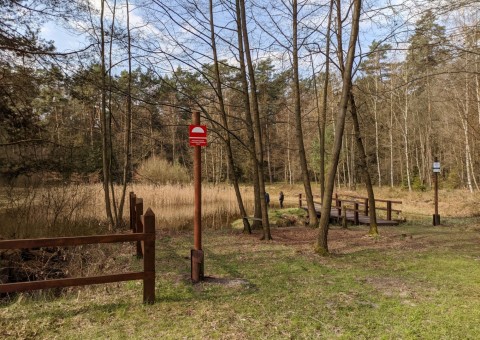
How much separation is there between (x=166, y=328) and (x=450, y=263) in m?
4.94

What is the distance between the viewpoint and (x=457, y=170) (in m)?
27.9

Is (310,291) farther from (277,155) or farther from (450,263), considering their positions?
(277,155)

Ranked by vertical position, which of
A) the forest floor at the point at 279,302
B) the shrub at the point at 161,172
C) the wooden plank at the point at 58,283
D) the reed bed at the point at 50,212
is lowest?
the forest floor at the point at 279,302

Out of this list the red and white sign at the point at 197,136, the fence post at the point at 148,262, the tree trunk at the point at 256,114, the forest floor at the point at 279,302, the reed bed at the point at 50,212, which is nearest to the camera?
the forest floor at the point at 279,302

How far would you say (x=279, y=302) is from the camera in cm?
408

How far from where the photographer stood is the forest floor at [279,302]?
132 inches

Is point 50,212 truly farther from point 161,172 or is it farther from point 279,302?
point 161,172

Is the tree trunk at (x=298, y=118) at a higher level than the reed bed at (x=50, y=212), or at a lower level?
higher

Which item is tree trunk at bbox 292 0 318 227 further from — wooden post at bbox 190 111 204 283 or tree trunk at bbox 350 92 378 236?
wooden post at bbox 190 111 204 283

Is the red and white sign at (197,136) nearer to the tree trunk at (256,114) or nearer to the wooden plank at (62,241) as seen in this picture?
the wooden plank at (62,241)

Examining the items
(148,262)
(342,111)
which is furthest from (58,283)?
(342,111)

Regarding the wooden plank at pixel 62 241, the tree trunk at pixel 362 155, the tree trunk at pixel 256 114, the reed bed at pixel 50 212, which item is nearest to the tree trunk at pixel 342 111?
the tree trunk at pixel 256 114

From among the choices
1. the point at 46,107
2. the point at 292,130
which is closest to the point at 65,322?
the point at 46,107

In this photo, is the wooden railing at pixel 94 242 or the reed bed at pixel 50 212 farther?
the reed bed at pixel 50 212
